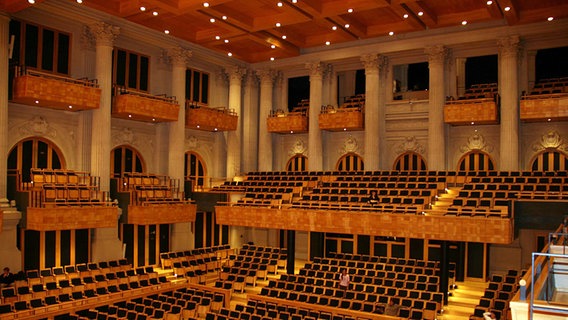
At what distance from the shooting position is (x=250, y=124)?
2500 centimetres

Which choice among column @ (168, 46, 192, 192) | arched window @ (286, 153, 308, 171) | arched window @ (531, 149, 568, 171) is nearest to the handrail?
column @ (168, 46, 192, 192)

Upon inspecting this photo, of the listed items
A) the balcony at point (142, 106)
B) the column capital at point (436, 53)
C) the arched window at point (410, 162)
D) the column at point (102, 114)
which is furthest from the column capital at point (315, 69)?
the column at point (102, 114)

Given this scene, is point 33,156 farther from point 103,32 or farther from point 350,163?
point 350,163

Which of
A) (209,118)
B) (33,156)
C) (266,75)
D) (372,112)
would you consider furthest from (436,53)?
(33,156)

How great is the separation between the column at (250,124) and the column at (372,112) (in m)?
5.69

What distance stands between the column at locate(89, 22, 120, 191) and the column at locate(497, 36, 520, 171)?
1465cm

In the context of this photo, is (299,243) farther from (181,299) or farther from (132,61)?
(132,61)

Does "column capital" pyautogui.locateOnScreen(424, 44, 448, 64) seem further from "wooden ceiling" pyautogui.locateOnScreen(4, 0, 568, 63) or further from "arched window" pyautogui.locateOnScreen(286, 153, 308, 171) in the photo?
"arched window" pyautogui.locateOnScreen(286, 153, 308, 171)

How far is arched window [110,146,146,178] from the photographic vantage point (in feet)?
66.2

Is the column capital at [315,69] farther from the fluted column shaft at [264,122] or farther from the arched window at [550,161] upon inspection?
the arched window at [550,161]

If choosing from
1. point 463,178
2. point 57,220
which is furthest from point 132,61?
point 463,178

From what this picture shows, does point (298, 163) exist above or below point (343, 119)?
below

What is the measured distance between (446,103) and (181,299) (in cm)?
1254

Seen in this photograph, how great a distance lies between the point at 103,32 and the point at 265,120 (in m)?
8.83
